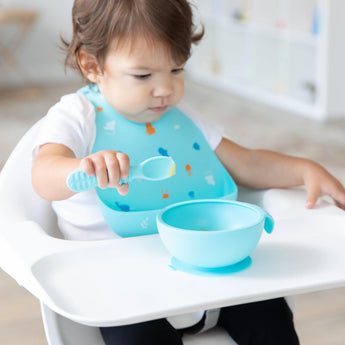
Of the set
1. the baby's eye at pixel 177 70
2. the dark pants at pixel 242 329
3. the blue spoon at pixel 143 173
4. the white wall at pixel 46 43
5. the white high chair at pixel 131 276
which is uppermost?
the baby's eye at pixel 177 70

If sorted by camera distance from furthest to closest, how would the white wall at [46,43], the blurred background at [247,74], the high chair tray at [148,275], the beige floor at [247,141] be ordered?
the white wall at [46,43] → the blurred background at [247,74] → the beige floor at [247,141] → the high chair tray at [148,275]

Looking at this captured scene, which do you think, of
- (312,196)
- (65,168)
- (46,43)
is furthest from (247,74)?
(65,168)

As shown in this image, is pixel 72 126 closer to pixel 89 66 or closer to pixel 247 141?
pixel 89 66

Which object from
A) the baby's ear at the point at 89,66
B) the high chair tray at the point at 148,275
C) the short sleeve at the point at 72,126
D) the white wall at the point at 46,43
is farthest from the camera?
the white wall at the point at 46,43

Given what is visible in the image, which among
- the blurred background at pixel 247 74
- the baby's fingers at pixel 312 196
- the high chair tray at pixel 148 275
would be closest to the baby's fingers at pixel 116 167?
the high chair tray at pixel 148 275

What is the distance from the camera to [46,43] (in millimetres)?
5645

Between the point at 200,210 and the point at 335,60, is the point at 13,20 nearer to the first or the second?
the point at 335,60

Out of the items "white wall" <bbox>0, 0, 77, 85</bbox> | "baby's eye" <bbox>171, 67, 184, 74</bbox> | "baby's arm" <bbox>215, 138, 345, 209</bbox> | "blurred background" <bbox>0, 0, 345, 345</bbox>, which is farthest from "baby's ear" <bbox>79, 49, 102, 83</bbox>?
"white wall" <bbox>0, 0, 77, 85</bbox>

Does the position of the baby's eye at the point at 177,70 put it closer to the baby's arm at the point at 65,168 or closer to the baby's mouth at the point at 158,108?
the baby's mouth at the point at 158,108

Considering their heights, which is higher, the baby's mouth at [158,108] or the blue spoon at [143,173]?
the blue spoon at [143,173]

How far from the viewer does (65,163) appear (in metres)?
Answer: 0.89

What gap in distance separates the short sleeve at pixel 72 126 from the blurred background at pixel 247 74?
88cm

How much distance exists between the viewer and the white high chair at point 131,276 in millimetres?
694

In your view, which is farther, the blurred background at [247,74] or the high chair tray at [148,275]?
the blurred background at [247,74]
